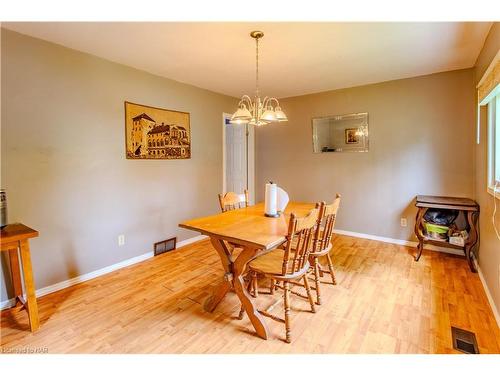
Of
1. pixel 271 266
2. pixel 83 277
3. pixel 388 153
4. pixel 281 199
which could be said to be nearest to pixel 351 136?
pixel 388 153

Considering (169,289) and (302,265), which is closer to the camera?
(302,265)

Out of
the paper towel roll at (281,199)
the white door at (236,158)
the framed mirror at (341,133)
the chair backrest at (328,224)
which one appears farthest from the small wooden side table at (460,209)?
the white door at (236,158)

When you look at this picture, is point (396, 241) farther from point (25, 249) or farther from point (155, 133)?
point (25, 249)

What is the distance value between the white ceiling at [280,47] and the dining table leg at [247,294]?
1767 mm

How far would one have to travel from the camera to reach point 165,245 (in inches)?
134

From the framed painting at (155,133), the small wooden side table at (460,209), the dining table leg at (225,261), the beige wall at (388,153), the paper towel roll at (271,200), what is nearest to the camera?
the dining table leg at (225,261)

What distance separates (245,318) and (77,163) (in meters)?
2.13

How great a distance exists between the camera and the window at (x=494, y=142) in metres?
2.21

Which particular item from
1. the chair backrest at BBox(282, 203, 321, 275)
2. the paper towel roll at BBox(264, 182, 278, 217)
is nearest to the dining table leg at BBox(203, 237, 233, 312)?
the chair backrest at BBox(282, 203, 321, 275)

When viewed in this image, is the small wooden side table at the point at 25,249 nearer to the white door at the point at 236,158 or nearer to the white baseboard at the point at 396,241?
the white door at the point at 236,158
